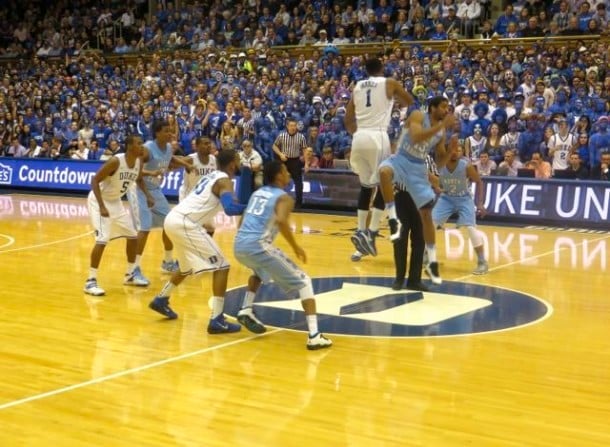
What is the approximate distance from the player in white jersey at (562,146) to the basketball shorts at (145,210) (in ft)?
25.0

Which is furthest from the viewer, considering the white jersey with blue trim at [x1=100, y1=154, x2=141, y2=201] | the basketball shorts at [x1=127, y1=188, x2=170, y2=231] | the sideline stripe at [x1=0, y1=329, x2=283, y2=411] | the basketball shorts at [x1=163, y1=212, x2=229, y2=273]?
the basketball shorts at [x1=127, y1=188, x2=170, y2=231]

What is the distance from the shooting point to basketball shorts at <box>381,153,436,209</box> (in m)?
9.29

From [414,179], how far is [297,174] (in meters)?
7.79

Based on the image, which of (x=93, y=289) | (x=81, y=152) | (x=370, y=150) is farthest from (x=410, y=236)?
(x=81, y=152)

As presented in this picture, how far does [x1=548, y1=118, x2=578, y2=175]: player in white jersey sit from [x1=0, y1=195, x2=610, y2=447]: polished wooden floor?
567cm

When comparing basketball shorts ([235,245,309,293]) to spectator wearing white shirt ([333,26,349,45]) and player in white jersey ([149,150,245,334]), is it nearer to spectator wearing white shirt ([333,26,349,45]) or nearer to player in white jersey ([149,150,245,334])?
player in white jersey ([149,150,245,334])

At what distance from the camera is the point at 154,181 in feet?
35.1

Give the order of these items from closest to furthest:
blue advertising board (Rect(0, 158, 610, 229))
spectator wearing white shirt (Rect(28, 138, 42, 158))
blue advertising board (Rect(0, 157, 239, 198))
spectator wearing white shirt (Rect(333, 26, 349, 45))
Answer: blue advertising board (Rect(0, 158, 610, 229)) < blue advertising board (Rect(0, 157, 239, 198)) < spectator wearing white shirt (Rect(333, 26, 349, 45)) < spectator wearing white shirt (Rect(28, 138, 42, 158))

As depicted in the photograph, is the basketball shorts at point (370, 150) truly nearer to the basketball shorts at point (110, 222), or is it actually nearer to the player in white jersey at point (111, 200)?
the player in white jersey at point (111, 200)

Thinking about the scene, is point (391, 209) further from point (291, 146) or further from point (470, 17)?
point (470, 17)

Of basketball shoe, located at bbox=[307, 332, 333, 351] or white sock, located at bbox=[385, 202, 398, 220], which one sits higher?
white sock, located at bbox=[385, 202, 398, 220]

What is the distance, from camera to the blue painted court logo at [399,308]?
313 inches

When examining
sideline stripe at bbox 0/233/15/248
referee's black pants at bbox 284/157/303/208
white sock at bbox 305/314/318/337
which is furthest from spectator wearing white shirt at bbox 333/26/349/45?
white sock at bbox 305/314/318/337

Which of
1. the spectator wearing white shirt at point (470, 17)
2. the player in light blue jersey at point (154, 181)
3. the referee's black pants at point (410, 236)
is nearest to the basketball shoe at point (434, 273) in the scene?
the referee's black pants at point (410, 236)
